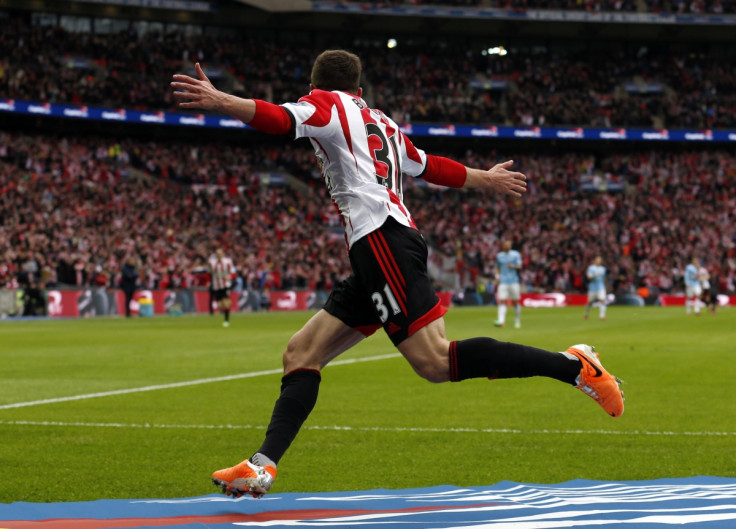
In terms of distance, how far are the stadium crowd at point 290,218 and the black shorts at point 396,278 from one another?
31.1m

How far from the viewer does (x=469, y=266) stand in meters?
50.2

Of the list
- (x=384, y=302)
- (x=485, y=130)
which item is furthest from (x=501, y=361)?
(x=485, y=130)

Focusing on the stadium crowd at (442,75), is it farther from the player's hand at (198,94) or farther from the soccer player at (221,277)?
the player's hand at (198,94)

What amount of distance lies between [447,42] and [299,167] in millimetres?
13944

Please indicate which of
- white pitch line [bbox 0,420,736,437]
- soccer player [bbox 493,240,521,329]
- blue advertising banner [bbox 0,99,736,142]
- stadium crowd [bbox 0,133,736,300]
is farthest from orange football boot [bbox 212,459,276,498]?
blue advertising banner [bbox 0,99,736,142]

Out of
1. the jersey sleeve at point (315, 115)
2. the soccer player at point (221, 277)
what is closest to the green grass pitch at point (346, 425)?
the jersey sleeve at point (315, 115)

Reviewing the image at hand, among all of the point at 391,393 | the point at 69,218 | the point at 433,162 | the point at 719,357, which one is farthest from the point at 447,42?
the point at 433,162

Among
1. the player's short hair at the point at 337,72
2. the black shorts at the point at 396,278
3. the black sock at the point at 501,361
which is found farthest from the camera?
the player's short hair at the point at 337,72

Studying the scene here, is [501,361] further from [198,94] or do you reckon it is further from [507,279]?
[507,279]

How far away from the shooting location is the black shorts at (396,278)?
5094 mm

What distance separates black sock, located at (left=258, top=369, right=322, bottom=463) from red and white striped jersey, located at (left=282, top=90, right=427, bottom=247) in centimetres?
83

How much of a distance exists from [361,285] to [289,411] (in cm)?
81

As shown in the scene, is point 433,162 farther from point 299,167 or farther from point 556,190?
point 556,190

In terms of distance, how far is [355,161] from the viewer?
530 cm
